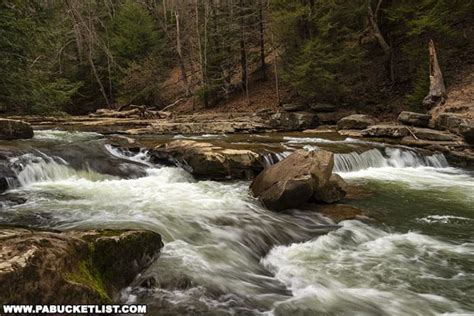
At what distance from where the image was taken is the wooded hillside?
10.4m

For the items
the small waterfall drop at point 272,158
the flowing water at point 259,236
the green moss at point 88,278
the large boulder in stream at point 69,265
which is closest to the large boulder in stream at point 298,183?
the flowing water at point 259,236

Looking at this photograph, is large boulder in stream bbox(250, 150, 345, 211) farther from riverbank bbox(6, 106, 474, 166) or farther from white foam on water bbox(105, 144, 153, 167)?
riverbank bbox(6, 106, 474, 166)

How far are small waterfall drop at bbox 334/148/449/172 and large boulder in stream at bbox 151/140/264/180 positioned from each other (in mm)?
3954

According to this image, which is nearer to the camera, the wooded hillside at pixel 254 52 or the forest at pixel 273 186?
the forest at pixel 273 186

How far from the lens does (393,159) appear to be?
47.9 ft

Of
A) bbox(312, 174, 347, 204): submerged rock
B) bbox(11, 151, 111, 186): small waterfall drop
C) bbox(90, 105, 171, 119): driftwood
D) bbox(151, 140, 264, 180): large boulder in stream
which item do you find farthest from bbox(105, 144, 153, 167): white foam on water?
bbox(90, 105, 171, 119): driftwood

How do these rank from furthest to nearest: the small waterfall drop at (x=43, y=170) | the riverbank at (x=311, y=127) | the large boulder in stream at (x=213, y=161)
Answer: the riverbank at (x=311, y=127) < the large boulder in stream at (x=213, y=161) < the small waterfall drop at (x=43, y=170)

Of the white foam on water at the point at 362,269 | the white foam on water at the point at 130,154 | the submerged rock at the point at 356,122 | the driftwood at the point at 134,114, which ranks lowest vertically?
the white foam on water at the point at 362,269

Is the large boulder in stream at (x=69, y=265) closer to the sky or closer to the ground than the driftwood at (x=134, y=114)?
closer to the ground

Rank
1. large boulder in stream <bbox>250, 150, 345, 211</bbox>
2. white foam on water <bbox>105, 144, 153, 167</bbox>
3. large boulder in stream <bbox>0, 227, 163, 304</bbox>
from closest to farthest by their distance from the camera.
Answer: large boulder in stream <bbox>0, 227, 163, 304</bbox> < large boulder in stream <bbox>250, 150, 345, 211</bbox> < white foam on water <bbox>105, 144, 153, 167</bbox>

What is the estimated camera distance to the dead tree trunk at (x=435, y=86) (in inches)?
715

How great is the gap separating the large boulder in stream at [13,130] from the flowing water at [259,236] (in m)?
2.69

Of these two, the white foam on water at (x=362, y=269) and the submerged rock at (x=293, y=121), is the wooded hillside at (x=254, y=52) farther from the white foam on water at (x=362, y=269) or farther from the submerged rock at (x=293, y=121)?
the white foam on water at (x=362, y=269)

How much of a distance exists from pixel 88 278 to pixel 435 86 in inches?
743
